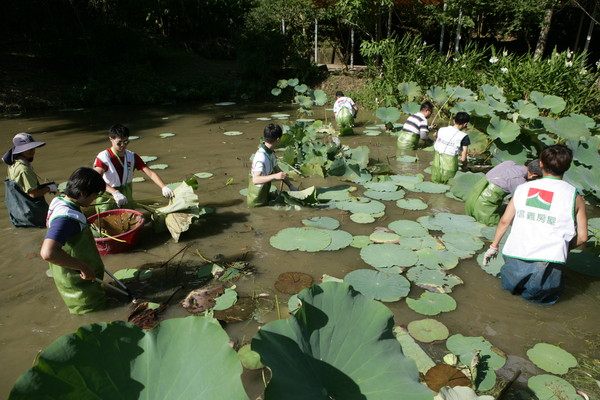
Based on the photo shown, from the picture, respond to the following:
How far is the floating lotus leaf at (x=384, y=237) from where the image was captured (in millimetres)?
4102

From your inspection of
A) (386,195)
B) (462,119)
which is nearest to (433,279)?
(386,195)

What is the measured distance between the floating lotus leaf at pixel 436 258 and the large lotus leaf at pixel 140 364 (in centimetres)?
270

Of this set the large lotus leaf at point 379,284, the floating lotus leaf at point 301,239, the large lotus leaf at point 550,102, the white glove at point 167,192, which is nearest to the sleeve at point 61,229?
the white glove at point 167,192

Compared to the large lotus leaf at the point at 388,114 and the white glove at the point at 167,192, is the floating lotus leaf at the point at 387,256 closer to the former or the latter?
the white glove at the point at 167,192

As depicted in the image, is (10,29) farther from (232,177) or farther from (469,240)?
(469,240)

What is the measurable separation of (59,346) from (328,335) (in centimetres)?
101

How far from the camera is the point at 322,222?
4535mm

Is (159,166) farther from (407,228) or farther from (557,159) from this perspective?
(557,159)

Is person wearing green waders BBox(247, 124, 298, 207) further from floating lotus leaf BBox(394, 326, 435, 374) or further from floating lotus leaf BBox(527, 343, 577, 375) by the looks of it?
floating lotus leaf BBox(527, 343, 577, 375)

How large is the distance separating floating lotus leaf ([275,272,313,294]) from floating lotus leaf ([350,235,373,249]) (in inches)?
29.9

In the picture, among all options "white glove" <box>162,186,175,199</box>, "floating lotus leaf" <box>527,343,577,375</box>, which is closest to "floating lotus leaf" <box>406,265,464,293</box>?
"floating lotus leaf" <box>527,343,577,375</box>

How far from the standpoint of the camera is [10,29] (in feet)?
52.2

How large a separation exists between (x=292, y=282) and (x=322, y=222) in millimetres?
1230

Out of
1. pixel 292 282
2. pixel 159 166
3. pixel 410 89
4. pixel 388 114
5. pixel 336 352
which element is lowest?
pixel 292 282
